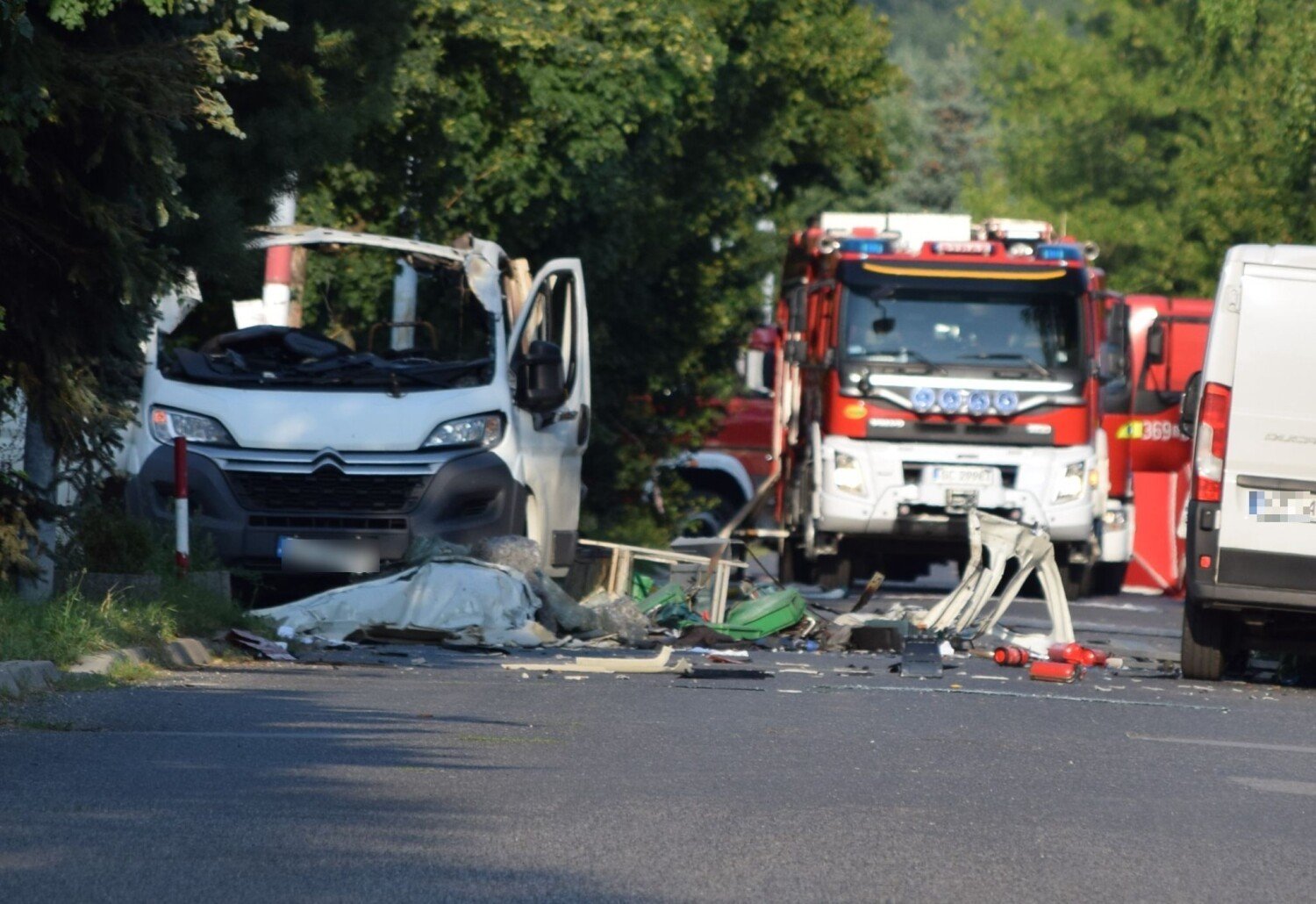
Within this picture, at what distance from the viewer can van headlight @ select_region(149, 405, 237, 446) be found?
15617 mm

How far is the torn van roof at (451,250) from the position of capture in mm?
16922

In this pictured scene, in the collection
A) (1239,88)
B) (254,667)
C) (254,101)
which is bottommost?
(254,667)

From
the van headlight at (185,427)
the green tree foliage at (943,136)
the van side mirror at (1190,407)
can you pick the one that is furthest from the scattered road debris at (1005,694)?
the green tree foliage at (943,136)

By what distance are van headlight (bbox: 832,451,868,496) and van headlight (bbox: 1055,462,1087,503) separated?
163cm

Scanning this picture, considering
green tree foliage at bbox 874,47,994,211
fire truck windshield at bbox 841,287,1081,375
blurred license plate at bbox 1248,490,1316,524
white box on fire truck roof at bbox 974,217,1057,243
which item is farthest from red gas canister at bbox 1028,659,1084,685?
green tree foliage at bbox 874,47,994,211

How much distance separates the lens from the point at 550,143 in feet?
79.6

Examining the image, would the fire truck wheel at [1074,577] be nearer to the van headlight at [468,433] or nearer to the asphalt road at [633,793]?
the van headlight at [468,433]

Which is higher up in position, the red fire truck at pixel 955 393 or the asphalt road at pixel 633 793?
the red fire truck at pixel 955 393

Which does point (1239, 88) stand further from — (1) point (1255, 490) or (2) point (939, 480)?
(1) point (1255, 490)

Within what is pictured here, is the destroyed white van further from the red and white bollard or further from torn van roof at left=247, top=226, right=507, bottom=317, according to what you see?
the red and white bollard

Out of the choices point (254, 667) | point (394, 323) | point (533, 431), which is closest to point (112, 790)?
point (254, 667)

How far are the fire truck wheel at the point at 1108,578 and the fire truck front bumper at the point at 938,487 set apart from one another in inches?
117

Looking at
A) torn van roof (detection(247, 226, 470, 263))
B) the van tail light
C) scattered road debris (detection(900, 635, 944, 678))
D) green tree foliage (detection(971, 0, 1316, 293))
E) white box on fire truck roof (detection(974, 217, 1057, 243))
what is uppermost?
green tree foliage (detection(971, 0, 1316, 293))

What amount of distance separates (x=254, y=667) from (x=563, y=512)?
17.6ft
